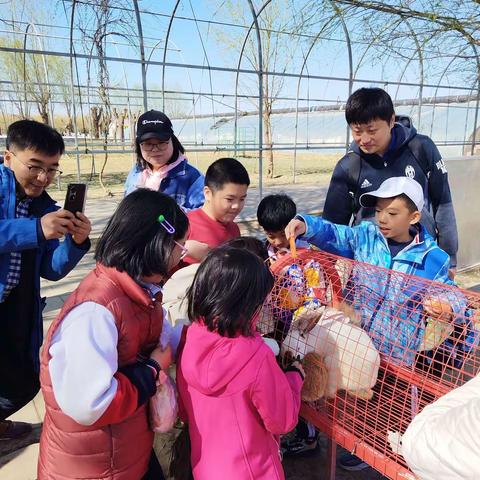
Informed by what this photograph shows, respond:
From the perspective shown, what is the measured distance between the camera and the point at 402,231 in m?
1.71

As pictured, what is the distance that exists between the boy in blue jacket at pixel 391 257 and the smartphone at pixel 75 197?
78 cm

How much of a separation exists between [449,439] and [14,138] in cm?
170

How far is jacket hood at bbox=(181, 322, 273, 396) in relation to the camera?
1119 mm

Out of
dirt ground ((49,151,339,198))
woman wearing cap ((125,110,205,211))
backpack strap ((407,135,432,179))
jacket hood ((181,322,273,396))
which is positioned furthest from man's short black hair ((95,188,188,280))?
dirt ground ((49,151,339,198))

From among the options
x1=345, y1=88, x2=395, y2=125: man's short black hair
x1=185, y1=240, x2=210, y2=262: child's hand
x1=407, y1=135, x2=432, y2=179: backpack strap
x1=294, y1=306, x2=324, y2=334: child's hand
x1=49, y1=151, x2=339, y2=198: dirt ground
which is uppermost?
x1=345, y1=88, x2=395, y2=125: man's short black hair

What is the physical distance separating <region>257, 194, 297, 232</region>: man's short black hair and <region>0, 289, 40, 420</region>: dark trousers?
1137 millimetres

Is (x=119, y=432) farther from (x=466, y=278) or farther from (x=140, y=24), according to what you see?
(x=140, y=24)

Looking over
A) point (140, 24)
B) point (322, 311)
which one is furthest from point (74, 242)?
point (140, 24)

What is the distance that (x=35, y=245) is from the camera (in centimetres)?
157

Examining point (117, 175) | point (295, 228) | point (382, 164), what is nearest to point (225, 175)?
point (295, 228)

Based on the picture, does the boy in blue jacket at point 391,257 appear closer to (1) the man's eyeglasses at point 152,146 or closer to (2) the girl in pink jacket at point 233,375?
(2) the girl in pink jacket at point 233,375

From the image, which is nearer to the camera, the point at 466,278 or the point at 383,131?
the point at 383,131

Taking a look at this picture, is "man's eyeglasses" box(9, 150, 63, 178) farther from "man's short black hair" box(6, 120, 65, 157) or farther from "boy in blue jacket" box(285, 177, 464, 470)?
"boy in blue jacket" box(285, 177, 464, 470)

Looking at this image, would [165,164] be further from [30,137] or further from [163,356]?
[163,356]
